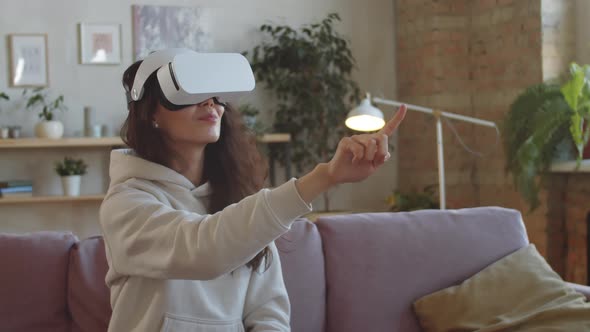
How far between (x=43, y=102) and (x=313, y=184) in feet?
13.6

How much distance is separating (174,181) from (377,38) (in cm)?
424

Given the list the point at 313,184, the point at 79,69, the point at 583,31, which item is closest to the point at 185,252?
the point at 313,184

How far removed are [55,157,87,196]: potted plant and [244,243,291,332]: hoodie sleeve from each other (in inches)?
137

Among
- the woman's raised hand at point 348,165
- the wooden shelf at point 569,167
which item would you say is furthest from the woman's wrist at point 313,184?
the wooden shelf at point 569,167

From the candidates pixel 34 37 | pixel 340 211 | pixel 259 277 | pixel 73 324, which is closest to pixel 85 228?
pixel 34 37

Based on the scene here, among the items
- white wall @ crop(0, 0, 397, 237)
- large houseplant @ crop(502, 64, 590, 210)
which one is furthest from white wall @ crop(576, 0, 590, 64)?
white wall @ crop(0, 0, 397, 237)

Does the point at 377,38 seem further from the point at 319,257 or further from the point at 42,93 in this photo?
the point at 319,257

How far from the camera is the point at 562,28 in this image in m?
4.60

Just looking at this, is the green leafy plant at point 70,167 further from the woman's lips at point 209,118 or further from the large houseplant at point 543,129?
the woman's lips at point 209,118

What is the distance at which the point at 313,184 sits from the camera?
1198 millimetres

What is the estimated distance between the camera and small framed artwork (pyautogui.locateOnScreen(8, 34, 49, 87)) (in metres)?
5.00

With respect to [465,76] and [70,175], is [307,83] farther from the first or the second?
[70,175]

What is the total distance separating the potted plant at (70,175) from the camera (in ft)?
15.9

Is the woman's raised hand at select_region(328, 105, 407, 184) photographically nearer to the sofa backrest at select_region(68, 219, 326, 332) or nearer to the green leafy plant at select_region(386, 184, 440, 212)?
the sofa backrest at select_region(68, 219, 326, 332)
